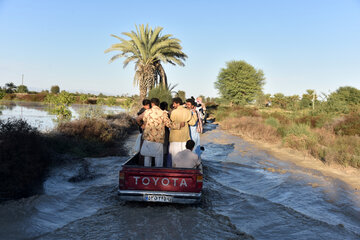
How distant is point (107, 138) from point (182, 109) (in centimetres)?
783

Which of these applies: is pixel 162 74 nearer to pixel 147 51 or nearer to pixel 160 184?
pixel 147 51

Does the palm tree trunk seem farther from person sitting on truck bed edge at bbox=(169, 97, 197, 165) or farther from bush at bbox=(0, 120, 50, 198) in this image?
person sitting on truck bed edge at bbox=(169, 97, 197, 165)

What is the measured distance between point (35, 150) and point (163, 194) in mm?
4619

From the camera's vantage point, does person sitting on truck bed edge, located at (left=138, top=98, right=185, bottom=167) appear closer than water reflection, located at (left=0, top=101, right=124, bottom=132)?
Yes

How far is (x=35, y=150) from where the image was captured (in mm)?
8320

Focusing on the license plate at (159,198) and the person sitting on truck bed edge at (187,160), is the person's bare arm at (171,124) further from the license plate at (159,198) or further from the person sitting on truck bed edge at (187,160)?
the license plate at (159,198)

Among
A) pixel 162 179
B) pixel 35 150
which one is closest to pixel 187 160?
pixel 162 179

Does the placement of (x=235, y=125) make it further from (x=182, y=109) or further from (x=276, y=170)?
(x=182, y=109)

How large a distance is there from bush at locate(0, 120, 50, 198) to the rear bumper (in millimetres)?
2496

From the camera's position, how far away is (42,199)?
20.8 feet

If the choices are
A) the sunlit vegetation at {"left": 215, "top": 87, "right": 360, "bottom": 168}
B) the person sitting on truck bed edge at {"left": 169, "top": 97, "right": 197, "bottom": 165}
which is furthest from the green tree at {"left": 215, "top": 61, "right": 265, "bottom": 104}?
the person sitting on truck bed edge at {"left": 169, "top": 97, "right": 197, "bottom": 165}

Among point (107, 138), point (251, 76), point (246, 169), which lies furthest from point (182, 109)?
point (251, 76)

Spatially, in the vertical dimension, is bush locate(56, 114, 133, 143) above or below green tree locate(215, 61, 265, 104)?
below

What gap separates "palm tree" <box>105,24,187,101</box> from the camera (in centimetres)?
2789
